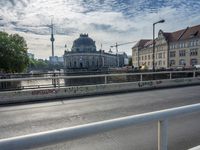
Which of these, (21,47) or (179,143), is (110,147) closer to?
(179,143)

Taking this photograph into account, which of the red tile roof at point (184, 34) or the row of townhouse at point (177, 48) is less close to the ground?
the red tile roof at point (184, 34)

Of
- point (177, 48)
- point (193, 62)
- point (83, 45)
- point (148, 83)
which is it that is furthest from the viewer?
point (83, 45)

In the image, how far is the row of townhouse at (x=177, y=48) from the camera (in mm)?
85500

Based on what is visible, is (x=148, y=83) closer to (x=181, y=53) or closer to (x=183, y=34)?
(x=181, y=53)

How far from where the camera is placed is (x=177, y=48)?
309 feet

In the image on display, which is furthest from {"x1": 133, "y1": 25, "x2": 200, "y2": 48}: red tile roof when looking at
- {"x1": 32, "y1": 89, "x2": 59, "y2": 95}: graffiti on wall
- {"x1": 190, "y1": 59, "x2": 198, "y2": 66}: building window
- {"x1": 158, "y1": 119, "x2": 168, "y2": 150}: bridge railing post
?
{"x1": 158, "y1": 119, "x2": 168, "y2": 150}: bridge railing post

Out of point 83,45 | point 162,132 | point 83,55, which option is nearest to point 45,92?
point 162,132

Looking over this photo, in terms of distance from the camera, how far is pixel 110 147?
496cm

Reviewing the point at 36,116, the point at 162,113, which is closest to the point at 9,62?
the point at 36,116

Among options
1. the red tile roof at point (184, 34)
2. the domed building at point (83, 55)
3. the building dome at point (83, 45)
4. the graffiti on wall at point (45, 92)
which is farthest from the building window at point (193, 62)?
the graffiti on wall at point (45, 92)

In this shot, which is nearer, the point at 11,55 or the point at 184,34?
the point at 11,55

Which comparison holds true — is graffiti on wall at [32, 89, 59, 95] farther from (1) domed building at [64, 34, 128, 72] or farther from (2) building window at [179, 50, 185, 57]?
(1) domed building at [64, 34, 128, 72]

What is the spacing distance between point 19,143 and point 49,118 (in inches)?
249

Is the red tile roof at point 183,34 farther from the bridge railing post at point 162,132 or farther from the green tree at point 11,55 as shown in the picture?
the bridge railing post at point 162,132
